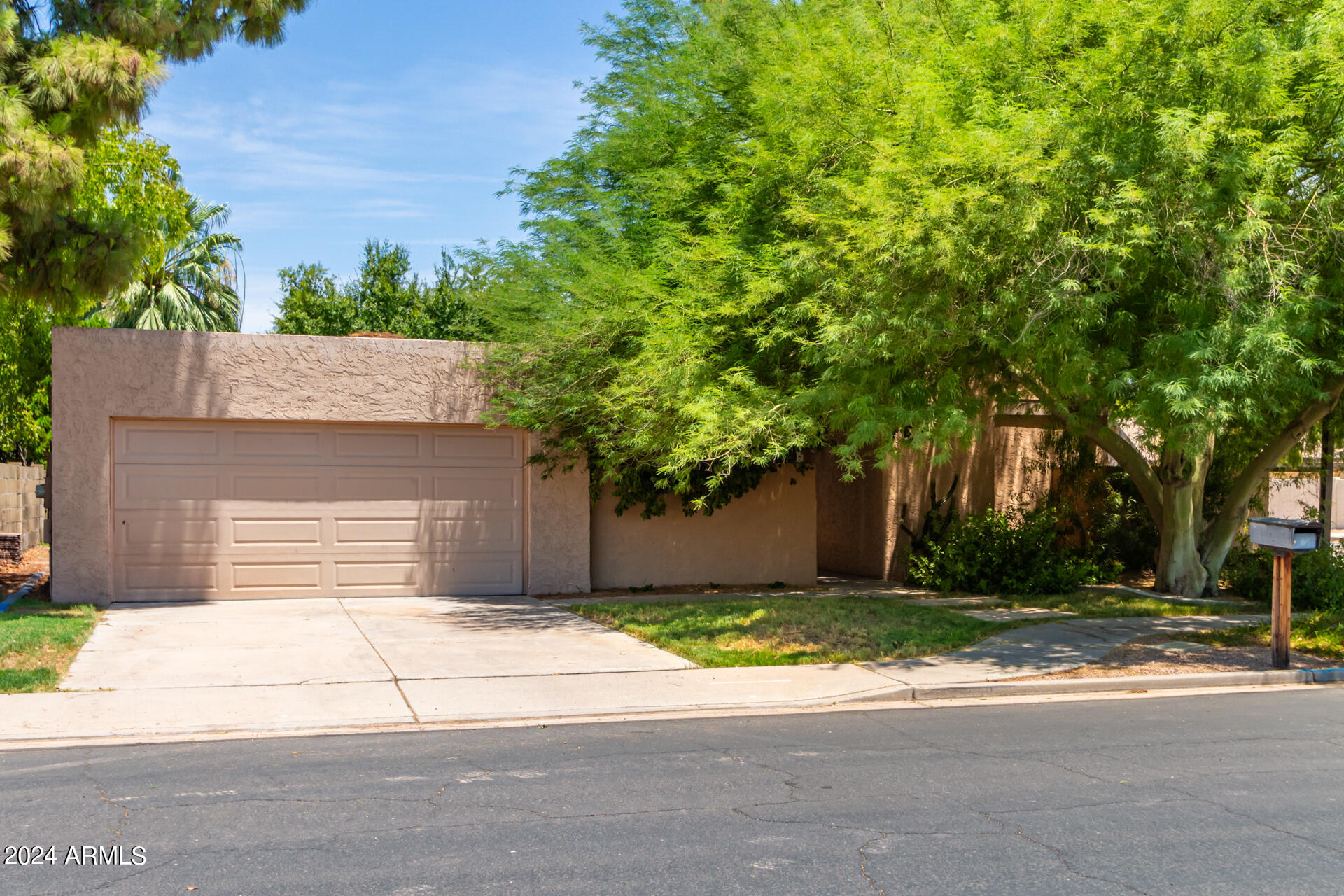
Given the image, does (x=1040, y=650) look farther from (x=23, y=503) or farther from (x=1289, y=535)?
(x=23, y=503)

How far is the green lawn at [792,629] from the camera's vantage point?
11164 millimetres

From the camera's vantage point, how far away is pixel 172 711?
8.28 meters

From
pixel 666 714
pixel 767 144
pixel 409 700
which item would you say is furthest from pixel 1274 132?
pixel 409 700

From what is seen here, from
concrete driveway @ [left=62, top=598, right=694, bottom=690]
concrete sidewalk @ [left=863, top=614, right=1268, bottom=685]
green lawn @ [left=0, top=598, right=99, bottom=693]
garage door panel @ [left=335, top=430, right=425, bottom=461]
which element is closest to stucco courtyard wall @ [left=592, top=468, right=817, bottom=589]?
concrete driveway @ [left=62, top=598, right=694, bottom=690]

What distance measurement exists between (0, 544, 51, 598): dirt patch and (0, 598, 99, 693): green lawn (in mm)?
2226

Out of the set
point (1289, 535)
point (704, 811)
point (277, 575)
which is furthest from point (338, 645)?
point (1289, 535)

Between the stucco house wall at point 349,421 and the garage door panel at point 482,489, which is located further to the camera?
the garage door panel at point 482,489

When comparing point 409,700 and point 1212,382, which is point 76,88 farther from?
point 1212,382

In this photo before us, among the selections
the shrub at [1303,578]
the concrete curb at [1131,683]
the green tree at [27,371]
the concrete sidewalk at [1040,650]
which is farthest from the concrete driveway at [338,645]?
the shrub at [1303,578]

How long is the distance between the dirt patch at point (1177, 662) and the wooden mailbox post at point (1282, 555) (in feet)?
0.80

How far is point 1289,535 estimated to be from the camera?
10391 mm

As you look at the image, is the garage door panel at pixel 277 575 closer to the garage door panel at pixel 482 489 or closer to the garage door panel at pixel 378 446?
the garage door panel at pixel 378 446

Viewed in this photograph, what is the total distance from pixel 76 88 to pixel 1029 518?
47.1 ft

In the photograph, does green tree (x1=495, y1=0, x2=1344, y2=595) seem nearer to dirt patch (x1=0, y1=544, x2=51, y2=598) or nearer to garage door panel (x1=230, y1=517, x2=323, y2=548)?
garage door panel (x1=230, y1=517, x2=323, y2=548)
